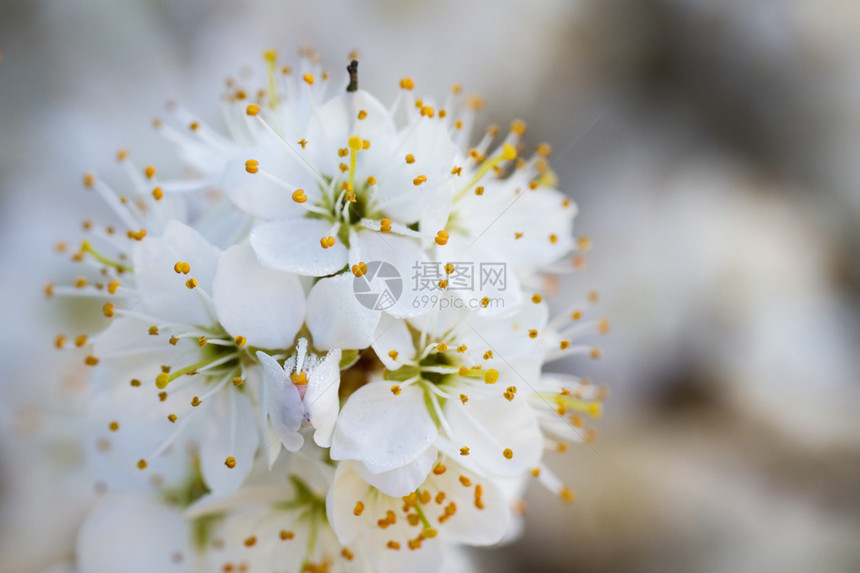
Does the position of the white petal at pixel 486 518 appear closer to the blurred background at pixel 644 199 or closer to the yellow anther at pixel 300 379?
the yellow anther at pixel 300 379

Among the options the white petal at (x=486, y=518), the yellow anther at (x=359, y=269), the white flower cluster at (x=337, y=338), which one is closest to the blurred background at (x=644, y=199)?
the white flower cluster at (x=337, y=338)

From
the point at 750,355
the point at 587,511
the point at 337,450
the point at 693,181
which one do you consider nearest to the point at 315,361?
the point at 337,450

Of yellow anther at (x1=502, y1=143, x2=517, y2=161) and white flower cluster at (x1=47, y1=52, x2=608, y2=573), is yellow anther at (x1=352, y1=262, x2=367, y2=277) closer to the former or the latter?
white flower cluster at (x1=47, y1=52, x2=608, y2=573)

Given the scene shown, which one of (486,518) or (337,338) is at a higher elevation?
(337,338)

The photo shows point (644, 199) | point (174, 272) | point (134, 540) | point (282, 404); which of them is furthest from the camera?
point (644, 199)

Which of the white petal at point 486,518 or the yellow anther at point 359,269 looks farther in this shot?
the white petal at point 486,518

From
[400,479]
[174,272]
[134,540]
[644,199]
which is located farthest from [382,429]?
[644,199]

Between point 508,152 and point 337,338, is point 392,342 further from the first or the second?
point 508,152
